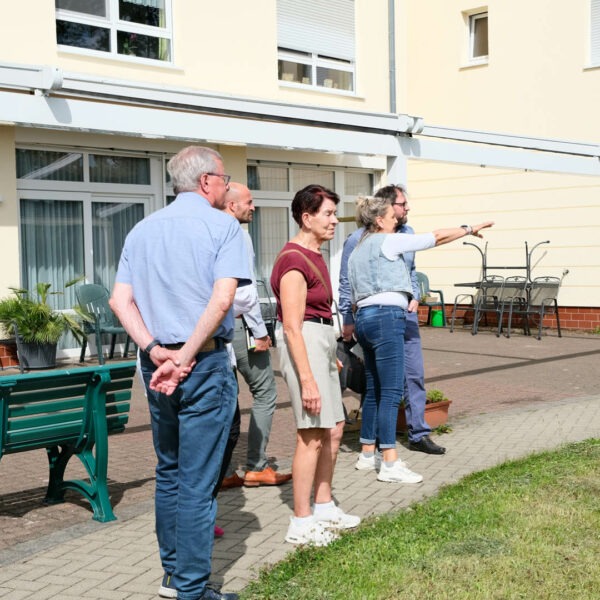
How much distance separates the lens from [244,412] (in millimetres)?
9164

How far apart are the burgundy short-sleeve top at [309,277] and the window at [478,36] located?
15738 mm

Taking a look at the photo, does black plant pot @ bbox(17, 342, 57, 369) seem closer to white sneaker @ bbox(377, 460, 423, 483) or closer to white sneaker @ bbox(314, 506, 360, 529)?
Result: white sneaker @ bbox(377, 460, 423, 483)

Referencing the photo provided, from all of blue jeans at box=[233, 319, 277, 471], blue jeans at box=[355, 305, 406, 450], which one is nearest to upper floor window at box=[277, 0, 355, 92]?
blue jeans at box=[355, 305, 406, 450]

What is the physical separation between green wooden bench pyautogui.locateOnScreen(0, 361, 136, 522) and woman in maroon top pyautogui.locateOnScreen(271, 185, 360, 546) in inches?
43.4

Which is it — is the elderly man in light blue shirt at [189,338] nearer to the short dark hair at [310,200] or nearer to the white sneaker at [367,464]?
the short dark hair at [310,200]

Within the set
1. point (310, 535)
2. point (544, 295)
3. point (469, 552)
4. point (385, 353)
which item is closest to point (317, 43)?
point (544, 295)

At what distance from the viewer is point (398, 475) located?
242 inches

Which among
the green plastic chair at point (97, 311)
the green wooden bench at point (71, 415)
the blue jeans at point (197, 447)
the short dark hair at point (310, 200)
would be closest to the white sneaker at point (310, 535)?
the blue jeans at point (197, 447)

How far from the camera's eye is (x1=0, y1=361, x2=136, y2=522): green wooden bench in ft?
16.7

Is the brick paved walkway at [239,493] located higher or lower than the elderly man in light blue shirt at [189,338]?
lower

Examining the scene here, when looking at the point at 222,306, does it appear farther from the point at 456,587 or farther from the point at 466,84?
the point at 466,84

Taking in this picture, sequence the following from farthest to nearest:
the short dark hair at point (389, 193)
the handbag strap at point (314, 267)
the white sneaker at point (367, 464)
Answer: the white sneaker at point (367, 464) → the short dark hair at point (389, 193) → the handbag strap at point (314, 267)

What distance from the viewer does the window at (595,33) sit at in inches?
694

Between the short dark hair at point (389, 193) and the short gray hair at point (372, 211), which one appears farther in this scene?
the short dark hair at point (389, 193)
